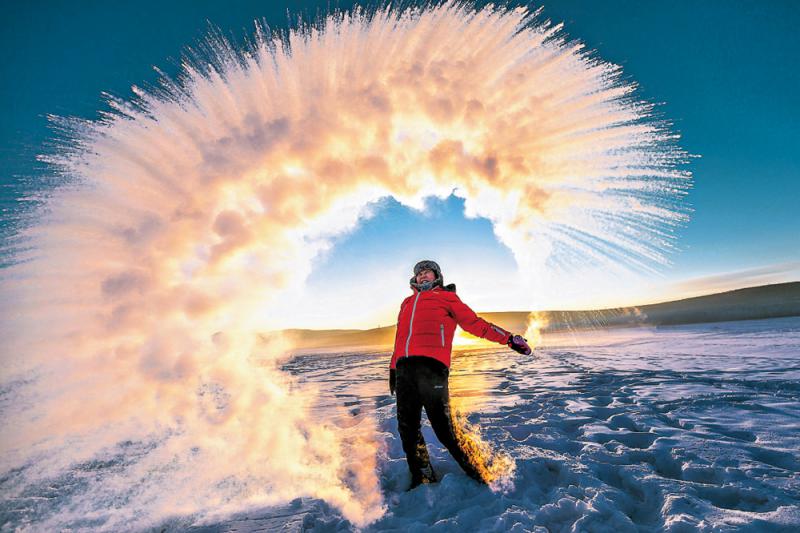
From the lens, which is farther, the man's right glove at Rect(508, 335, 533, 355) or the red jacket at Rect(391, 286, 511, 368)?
the man's right glove at Rect(508, 335, 533, 355)

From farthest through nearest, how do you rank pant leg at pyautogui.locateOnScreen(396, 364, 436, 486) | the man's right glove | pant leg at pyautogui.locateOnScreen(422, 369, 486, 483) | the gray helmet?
the gray helmet
the man's right glove
pant leg at pyautogui.locateOnScreen(396, 364, 436, 486)
pant leg at pyautogui.locateOnScreen(422, 369, 486, 483)

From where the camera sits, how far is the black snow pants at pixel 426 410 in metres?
3.39

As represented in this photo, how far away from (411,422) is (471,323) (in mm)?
1156

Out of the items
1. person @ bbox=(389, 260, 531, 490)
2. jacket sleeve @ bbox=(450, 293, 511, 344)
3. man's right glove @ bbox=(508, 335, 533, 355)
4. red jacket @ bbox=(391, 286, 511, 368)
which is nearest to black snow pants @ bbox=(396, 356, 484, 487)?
person @ bbox=(389, 260, 531, 490)

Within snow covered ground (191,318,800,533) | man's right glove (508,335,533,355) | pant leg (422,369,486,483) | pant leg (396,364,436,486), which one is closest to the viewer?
snow covered ground (191,318,800,533)

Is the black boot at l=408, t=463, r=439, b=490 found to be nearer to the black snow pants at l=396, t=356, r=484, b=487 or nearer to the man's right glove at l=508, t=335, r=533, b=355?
the black snow pants at l=396, t=356, r=484, b=487

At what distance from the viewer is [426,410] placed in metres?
3.50

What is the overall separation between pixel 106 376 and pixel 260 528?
6.64 m

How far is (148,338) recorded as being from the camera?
7.43m

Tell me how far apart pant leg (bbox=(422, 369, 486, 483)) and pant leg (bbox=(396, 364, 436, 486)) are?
0.14 metres

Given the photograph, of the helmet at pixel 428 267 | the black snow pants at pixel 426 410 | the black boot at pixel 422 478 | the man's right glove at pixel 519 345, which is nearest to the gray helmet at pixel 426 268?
the helmet at pixel 428 267

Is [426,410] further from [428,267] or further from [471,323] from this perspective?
[428,267]

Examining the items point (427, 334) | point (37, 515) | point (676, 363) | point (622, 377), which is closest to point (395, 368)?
point (427, 334)

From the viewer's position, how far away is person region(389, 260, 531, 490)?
3.42m
